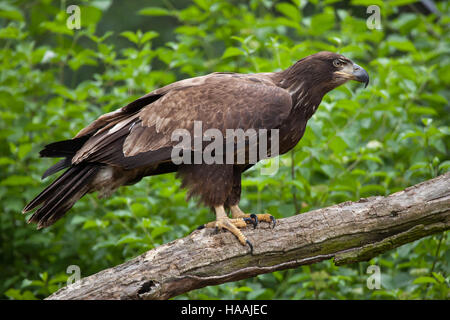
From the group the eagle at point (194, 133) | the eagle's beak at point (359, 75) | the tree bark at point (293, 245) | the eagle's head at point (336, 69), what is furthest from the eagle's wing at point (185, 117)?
the tree bark at point (293, 245)

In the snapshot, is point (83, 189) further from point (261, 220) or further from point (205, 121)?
point (261, 220)

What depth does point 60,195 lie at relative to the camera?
368 cm

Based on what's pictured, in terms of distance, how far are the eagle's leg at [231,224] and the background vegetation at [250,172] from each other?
1.51ft

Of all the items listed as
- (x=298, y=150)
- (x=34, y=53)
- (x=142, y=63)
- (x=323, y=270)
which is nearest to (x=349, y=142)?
(x=298, y=150)

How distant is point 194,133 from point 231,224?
1.90ft

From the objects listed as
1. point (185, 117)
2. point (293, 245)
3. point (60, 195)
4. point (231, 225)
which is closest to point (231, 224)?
point (231, 225)

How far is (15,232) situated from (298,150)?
244cm

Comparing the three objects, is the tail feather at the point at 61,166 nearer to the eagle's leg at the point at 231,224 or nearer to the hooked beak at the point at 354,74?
the eagle's leg at the point at 231,224

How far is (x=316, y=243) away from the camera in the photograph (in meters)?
3.39

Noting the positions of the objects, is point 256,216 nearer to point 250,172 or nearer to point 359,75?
point 359,75

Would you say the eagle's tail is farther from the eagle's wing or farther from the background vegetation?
the background vegetation

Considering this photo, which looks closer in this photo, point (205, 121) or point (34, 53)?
point (205, 121)

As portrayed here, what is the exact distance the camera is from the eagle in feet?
12.0

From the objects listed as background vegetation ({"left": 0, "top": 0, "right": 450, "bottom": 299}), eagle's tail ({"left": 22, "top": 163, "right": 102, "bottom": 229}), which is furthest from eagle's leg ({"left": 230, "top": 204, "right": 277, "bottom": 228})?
eagle's tail ({"left": 22, "top": 163, "right": 102, "bottom": 229})
